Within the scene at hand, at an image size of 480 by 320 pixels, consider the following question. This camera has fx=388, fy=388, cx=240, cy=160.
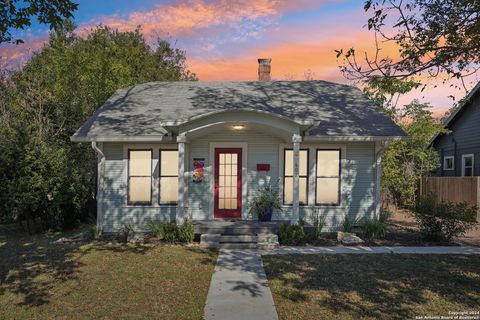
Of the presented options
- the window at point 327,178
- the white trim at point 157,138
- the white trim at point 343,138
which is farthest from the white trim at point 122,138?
the window at point 327,178

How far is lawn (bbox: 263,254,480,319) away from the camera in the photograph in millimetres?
5352

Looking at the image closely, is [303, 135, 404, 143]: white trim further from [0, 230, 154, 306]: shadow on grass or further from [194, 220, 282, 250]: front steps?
[0, 230, 154, 306]: shadow on grass

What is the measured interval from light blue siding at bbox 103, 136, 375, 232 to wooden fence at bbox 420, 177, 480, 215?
5.20 meters

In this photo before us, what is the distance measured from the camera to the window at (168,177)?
38.2ft

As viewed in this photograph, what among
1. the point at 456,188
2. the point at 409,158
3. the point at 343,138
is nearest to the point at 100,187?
the point at 343,138

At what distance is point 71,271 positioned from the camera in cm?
729

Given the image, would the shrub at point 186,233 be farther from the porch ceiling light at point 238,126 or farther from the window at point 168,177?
the porch ceiling light at point 238,126

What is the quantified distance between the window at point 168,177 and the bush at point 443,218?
22.5 ft

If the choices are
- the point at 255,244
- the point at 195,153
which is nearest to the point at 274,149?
the point at 195,153

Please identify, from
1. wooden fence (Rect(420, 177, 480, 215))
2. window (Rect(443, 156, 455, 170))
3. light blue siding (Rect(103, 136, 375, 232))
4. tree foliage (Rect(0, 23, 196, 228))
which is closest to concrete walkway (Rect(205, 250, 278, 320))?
light blue siding (Rect(103, 136, 375, 232))

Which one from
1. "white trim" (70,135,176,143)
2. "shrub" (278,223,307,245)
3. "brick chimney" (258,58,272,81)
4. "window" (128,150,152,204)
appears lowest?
"shrub" (278,223,307,245)

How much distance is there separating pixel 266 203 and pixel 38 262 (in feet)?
19.3

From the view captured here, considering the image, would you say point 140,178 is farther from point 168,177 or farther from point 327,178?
point 327,178

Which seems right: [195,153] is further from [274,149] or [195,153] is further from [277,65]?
[277,65]
